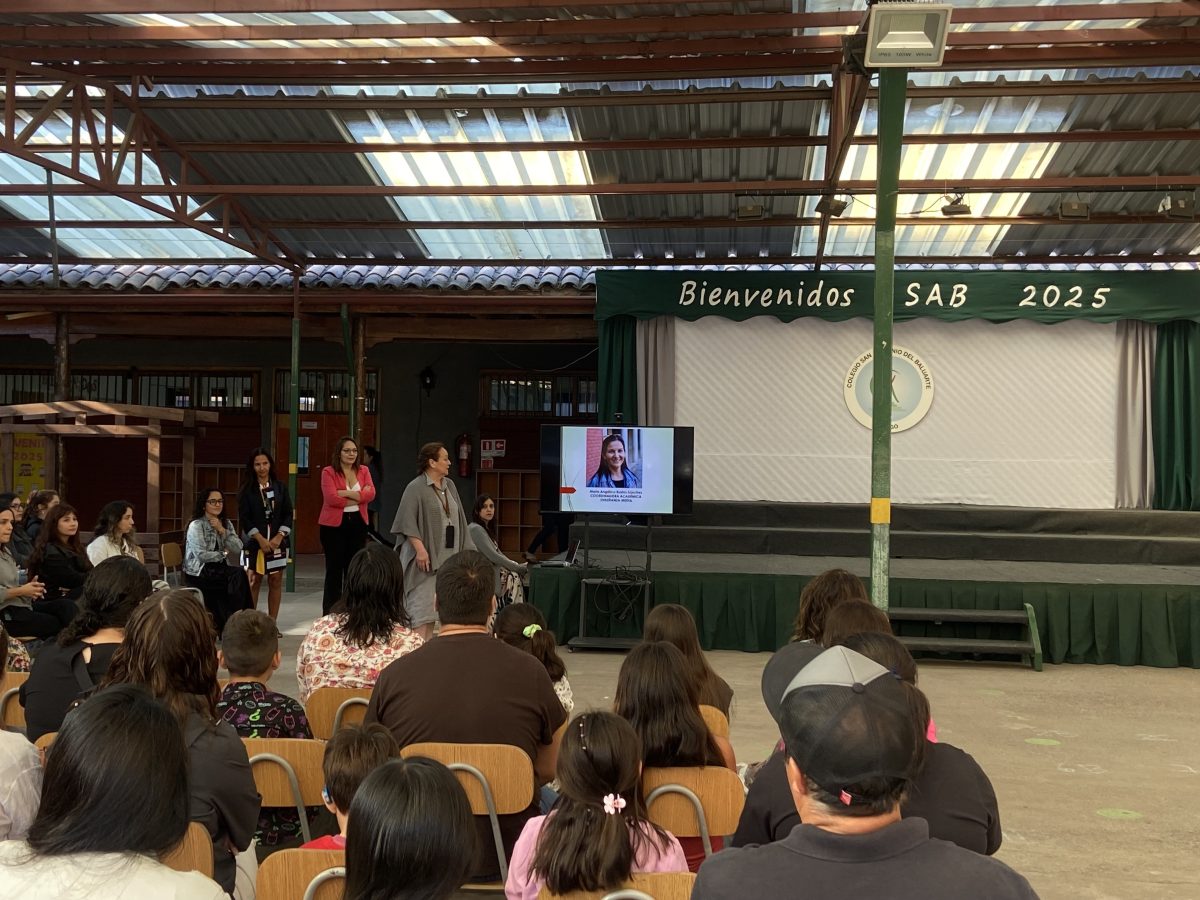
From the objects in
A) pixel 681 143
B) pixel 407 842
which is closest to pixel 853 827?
pixel 407 842

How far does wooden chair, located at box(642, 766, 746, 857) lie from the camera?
273cm

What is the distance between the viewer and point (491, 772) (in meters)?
2.88

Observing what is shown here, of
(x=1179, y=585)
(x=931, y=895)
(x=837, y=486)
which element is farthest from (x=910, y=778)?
(x=837, y=486)

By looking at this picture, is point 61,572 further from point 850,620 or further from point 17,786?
point 850,620

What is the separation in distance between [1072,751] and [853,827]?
16.3ft

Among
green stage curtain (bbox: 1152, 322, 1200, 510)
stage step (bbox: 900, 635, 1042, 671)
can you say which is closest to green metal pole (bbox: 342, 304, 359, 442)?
stage step (bbox: 900, 635, 1042, 671)

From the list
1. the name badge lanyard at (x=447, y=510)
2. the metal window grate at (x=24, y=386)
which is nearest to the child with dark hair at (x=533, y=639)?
the name badge lanyard at (x=447, y=510)

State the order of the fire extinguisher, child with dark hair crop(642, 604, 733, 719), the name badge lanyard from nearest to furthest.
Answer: child with dark hair crop(642, 604, 733, 719), the name badge lanyard, the fire extinguisher

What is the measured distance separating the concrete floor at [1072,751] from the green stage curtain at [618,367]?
3.17 metres

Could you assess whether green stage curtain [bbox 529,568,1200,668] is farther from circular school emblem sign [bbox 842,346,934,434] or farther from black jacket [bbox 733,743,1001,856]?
black jacket [bbox 733,743,1001,856]

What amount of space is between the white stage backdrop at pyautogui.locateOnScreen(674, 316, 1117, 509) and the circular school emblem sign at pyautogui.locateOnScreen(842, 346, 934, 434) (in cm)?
7

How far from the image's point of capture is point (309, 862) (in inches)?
82.9

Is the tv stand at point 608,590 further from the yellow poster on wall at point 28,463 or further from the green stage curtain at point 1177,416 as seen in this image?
the yellow poster on wall at point 28,463

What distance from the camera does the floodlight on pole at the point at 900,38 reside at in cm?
564
